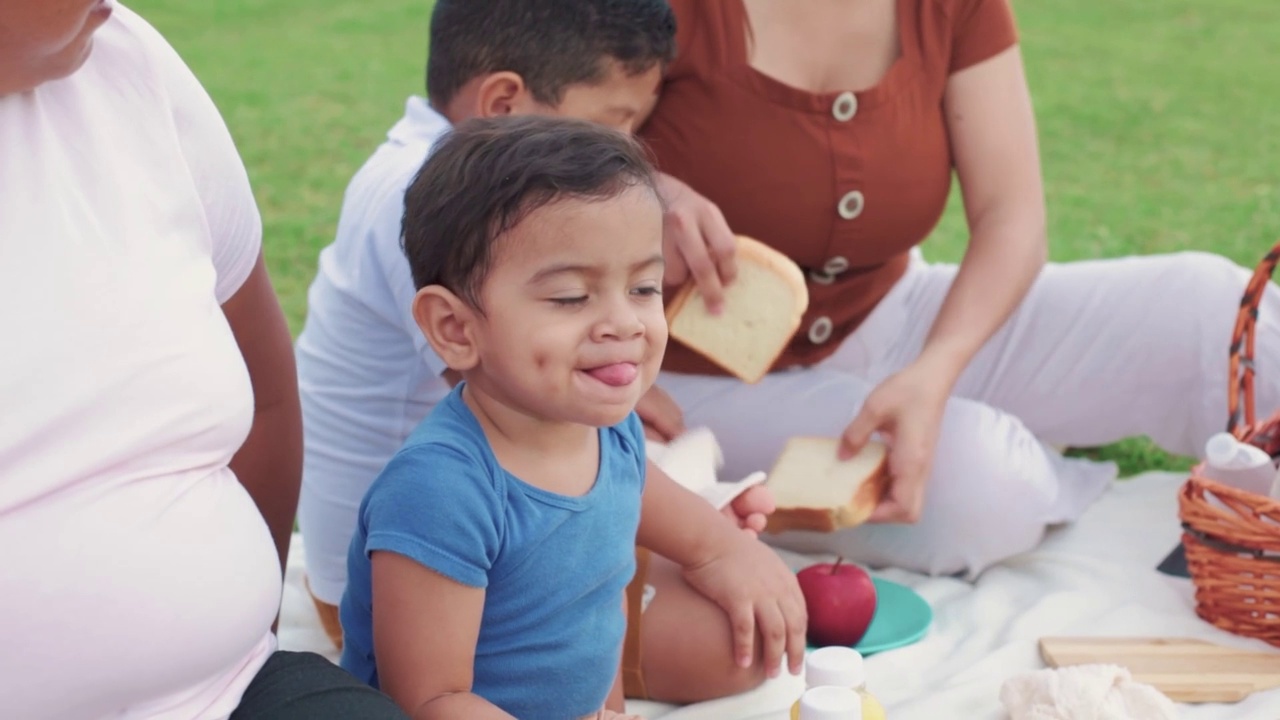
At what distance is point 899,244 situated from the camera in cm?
278

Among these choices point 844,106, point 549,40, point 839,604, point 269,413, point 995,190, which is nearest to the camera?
point 269,413

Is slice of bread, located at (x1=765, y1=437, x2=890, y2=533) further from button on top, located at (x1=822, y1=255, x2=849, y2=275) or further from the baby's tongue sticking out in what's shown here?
the baby's tongue sticking out

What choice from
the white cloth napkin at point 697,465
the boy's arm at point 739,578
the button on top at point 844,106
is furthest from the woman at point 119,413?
the button on top at point 844,106

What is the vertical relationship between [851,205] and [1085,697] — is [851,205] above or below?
above

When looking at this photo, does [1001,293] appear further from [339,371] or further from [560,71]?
[339,371]

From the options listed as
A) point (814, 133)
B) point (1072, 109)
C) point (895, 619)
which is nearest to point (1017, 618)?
point (895, 619)

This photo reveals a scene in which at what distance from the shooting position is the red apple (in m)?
2.30

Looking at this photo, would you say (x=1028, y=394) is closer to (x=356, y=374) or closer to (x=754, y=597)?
(x=754, y=597)

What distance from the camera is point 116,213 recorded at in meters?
1.46

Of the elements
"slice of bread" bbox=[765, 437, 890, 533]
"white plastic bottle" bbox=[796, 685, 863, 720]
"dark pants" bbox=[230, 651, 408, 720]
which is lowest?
"slice of bread" bbox=[765, 437, 890, 533]

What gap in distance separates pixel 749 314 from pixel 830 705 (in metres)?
0.99

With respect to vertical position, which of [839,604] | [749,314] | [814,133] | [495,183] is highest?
[495,183]

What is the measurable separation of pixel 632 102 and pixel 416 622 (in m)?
0.97

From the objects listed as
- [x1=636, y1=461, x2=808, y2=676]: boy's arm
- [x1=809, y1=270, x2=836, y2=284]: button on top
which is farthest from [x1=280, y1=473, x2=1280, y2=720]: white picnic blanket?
[x1=809, y1=270, x2=836, y2=284]: button on top
